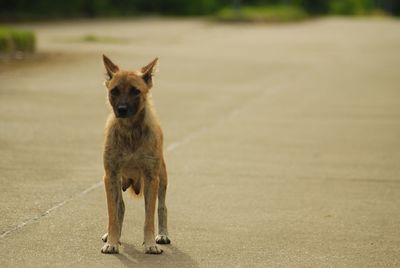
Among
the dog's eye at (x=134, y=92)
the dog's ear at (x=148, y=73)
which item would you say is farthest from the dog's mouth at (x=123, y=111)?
the dog's ear at (x=148, y=73)

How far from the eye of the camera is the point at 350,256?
7117 millimetres

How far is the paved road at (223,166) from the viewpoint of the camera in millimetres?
7285

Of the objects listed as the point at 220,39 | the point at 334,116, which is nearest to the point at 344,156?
the point at 334,116

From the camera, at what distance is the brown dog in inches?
276

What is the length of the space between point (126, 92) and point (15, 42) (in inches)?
726

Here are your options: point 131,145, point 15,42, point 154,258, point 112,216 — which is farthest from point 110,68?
point 15,42

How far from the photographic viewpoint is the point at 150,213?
7.09 m

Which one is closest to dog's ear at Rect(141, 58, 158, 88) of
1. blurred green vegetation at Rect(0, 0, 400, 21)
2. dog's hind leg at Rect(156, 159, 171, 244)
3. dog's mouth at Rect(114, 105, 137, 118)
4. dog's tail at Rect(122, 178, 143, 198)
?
dog's mouth at Rect(114, 105, 137, 118)

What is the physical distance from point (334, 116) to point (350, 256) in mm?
9476

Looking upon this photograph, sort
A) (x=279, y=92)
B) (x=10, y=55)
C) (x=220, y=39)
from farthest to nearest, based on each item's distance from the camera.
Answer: (x=220, y=39), (x=10, y=55), (x=279, y=92)

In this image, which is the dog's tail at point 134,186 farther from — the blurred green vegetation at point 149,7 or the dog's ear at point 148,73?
the blurred green vegetation at point 149,7

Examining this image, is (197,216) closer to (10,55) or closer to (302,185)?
(302,185)

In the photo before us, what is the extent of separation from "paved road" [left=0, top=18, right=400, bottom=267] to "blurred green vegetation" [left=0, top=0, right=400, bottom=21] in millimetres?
26333

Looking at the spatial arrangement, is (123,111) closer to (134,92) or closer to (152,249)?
(134,92)
